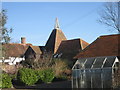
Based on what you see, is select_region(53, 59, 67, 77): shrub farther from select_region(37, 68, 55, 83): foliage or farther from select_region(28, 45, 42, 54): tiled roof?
select_region(28, 45, 42, 54): tiled roof

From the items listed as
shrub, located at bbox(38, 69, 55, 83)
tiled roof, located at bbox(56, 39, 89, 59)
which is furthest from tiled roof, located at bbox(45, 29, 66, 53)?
shrub, located at bbox(38, 69, 55, 83)

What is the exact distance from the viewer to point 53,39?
5484cm

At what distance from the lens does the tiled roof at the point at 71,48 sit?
46881mm

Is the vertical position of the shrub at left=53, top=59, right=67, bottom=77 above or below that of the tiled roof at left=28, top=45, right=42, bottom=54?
below

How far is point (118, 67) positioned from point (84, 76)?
3494 mm

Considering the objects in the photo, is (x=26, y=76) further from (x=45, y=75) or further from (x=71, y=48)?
(x=71, y=48)

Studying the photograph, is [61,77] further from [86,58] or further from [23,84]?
[86,58]

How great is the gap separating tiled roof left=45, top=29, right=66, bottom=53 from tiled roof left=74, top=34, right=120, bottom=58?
2594cm

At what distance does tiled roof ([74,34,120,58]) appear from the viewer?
75.8ft

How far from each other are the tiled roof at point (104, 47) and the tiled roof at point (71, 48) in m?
19.7

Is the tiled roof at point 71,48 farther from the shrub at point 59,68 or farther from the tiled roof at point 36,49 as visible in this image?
the shrub at point 59,68

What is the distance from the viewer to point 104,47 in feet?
80.9

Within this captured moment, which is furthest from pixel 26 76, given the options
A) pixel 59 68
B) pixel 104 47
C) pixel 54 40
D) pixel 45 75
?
pixel 54 40

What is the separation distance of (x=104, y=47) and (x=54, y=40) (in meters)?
30.3
